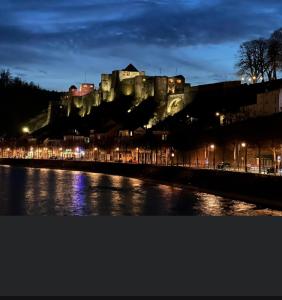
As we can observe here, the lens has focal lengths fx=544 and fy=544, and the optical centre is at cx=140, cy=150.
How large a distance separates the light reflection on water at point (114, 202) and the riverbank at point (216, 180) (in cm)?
81

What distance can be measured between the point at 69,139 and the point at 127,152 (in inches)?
816

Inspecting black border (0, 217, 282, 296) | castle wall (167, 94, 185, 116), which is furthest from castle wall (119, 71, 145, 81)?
black border (0, 217, 282, 296)

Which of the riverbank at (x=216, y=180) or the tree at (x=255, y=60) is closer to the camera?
the riverbank at (x=216, y=180)

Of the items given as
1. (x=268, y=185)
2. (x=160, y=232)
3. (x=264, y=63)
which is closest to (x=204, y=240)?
(x=160, y=232)

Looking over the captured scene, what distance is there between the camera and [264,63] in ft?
174

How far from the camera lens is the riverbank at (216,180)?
23.3 m

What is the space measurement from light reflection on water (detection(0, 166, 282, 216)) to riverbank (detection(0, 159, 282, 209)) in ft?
2.65

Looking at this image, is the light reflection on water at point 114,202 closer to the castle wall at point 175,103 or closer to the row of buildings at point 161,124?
the row of buildings at point 161,124

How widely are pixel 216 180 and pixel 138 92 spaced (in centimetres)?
4617

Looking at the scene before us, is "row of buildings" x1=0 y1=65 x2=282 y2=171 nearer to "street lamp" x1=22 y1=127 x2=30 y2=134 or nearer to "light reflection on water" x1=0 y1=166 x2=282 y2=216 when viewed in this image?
"street lamp" x1=22 y1=127 x2=30 y2=134

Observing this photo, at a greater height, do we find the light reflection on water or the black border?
the black border

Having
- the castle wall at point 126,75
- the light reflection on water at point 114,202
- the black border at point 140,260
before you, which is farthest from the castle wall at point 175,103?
the black border at point 140,260

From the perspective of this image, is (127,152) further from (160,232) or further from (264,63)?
(160,232)

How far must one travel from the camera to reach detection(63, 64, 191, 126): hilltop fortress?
218ft
